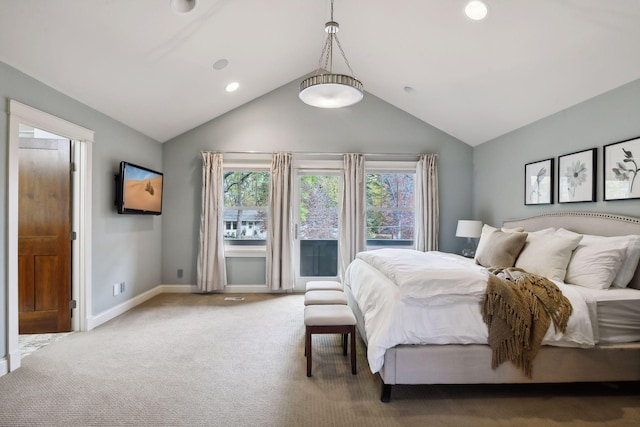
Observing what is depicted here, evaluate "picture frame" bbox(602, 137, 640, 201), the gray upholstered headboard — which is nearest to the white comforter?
the gray upholstered headboard

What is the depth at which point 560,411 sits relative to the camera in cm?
219

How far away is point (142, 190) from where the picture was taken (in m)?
4.48

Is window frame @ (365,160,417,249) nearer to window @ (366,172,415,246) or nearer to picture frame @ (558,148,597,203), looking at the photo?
window @ (366,172,415,246)

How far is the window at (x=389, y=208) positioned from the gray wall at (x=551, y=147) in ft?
3.46

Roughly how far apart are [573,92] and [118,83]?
14.7 ft

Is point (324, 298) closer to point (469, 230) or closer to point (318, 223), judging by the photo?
point (318, 223)

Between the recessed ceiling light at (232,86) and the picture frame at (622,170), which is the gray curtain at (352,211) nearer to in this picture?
the recessed ceiling light at (232,86)

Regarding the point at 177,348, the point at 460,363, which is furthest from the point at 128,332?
the point at 460,363

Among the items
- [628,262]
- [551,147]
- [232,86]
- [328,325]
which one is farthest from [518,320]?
[232,86]

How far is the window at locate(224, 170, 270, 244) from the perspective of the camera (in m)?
5.48

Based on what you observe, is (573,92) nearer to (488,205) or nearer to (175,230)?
(488,205)

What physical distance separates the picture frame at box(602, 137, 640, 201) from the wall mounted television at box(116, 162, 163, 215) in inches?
194

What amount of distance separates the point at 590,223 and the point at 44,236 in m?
5.33

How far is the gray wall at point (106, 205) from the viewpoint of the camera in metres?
2.63
